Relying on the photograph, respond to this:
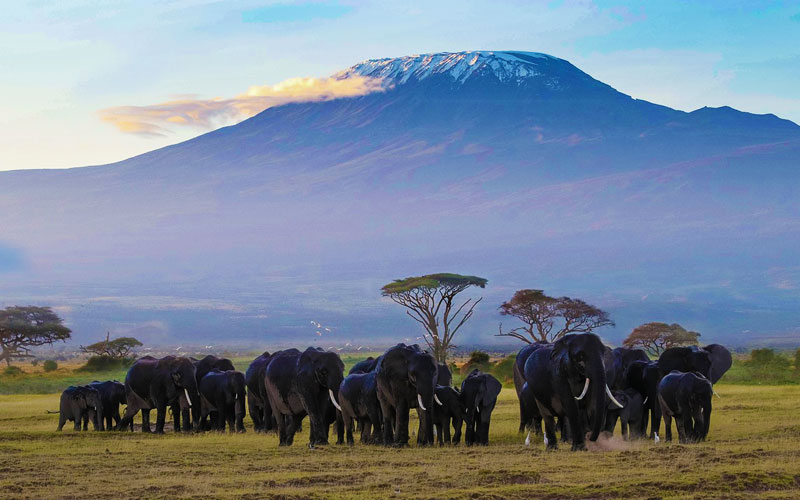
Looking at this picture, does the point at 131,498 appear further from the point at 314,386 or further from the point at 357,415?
the point at 357,415

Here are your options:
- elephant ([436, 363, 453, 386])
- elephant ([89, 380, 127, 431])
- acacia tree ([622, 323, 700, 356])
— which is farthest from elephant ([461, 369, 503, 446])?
acacia tree ([622, 323, 700, 356])

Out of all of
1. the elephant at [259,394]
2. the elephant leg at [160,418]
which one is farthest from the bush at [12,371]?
the elephant at [259,394]

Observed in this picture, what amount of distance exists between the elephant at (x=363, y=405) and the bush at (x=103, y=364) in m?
47.4

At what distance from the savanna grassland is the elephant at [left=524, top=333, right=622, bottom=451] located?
56cm

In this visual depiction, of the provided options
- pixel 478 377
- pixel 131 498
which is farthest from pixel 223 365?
pixel 131 498

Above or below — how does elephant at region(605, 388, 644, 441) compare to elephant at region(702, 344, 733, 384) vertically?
below

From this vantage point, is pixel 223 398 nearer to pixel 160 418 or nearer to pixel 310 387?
pixel 160 418

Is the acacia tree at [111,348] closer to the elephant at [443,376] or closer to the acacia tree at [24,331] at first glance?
the acacia tree at [24,331]

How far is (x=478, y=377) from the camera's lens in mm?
25297

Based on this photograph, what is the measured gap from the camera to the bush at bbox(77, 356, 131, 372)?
71.6 meters

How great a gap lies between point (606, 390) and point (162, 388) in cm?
1372

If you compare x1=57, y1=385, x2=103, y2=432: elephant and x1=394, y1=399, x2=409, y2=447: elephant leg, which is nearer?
x1=394, y1=399, x2=409, y2=447: elephant leg

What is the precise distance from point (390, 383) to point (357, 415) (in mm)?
1954

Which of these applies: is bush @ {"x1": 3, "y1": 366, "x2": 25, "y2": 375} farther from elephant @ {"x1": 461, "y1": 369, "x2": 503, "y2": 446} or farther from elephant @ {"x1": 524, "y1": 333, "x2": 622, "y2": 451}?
elephant @ {"x1": 524, "y1": 333, "x2": 622, "y2": 451}
